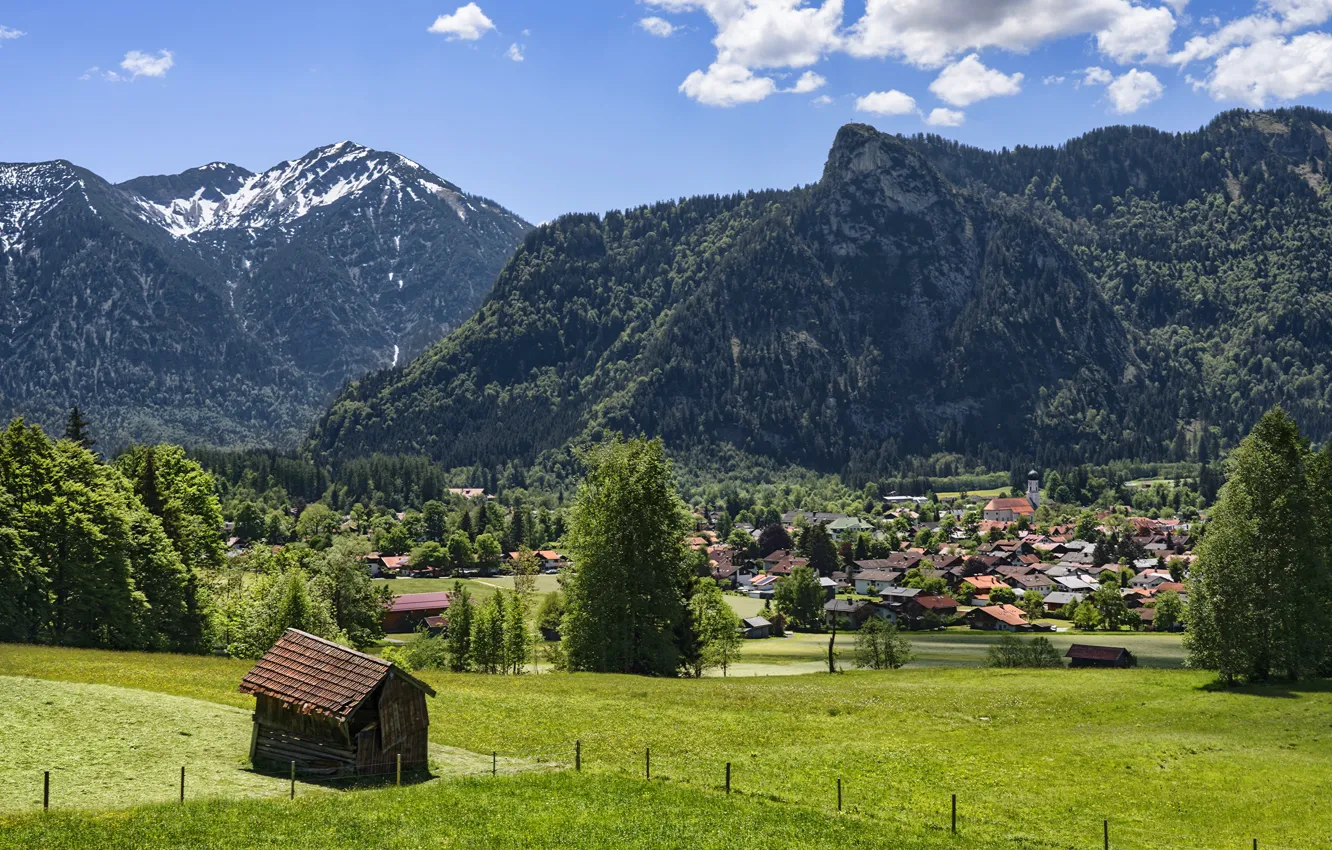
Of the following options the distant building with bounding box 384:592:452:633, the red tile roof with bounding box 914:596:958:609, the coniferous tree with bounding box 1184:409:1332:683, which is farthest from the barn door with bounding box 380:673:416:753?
the red tile roof with bounding box 914:596:958:609

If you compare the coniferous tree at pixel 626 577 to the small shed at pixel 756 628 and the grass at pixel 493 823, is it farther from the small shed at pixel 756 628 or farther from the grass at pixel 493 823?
the small shed at pixel 756 628

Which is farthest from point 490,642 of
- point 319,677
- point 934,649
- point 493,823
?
point 934,649

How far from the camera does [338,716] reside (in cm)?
3662

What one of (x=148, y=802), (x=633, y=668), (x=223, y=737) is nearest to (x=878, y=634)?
(x=633, y=668)

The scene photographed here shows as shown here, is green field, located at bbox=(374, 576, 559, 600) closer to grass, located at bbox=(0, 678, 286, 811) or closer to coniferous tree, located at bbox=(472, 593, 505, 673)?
coniferous tree, located at bbox=(472, 593, 505, 673)

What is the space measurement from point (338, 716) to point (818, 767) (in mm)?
18252

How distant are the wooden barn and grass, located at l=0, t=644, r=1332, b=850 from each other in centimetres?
333

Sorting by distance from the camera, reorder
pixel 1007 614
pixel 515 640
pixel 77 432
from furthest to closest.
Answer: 1. pixel 1007 614
2. pixel 515 640
3. pixel 77 432

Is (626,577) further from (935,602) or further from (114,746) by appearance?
(935,602)

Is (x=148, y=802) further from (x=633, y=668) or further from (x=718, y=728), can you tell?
(x=633, y=668)

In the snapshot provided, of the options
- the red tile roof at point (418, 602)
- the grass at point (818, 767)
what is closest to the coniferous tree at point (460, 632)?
the grass at point (818, 767)

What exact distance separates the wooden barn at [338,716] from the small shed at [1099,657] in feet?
262

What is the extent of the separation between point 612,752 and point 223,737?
581 inches

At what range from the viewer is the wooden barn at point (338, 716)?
37375mm
